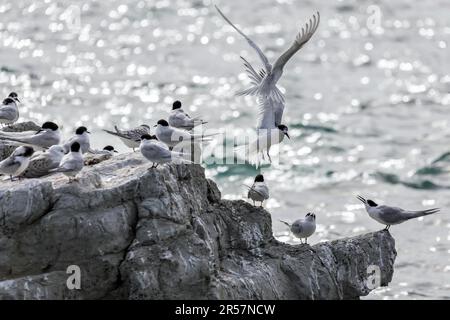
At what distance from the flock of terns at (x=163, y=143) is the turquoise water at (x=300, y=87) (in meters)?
6.08

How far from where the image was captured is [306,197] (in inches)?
1043

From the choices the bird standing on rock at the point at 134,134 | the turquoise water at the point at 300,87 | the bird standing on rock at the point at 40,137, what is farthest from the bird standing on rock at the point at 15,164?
the turquoise water at the point at 300,87

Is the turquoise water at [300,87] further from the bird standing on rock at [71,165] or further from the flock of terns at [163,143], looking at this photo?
the bird standing on rock at [71,165]

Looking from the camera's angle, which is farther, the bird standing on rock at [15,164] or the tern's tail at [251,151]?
the tern's tail at [251,151]

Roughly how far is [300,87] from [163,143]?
2176 cm

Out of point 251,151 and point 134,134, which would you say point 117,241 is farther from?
point 251,151

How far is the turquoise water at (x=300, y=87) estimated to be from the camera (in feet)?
84.9

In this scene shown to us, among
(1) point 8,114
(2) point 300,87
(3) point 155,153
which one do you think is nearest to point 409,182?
(2) point 300,87

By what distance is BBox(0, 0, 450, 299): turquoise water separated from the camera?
25875 mm

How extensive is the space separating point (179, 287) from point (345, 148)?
19104 millimetres

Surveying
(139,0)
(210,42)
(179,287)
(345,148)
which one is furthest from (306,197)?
(139,0)

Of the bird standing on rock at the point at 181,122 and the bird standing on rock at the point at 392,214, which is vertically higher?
the bird standing on rock at the point at 181,122

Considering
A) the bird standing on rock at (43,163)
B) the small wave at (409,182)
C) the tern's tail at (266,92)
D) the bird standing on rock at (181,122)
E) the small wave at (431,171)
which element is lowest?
the small wave at (409,182)

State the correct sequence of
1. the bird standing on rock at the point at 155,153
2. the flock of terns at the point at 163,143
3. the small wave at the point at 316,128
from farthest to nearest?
the small wave at the point at 316,128, the flock of terns at the point at 163,143, the bird standing on rock at the point at 155,153
